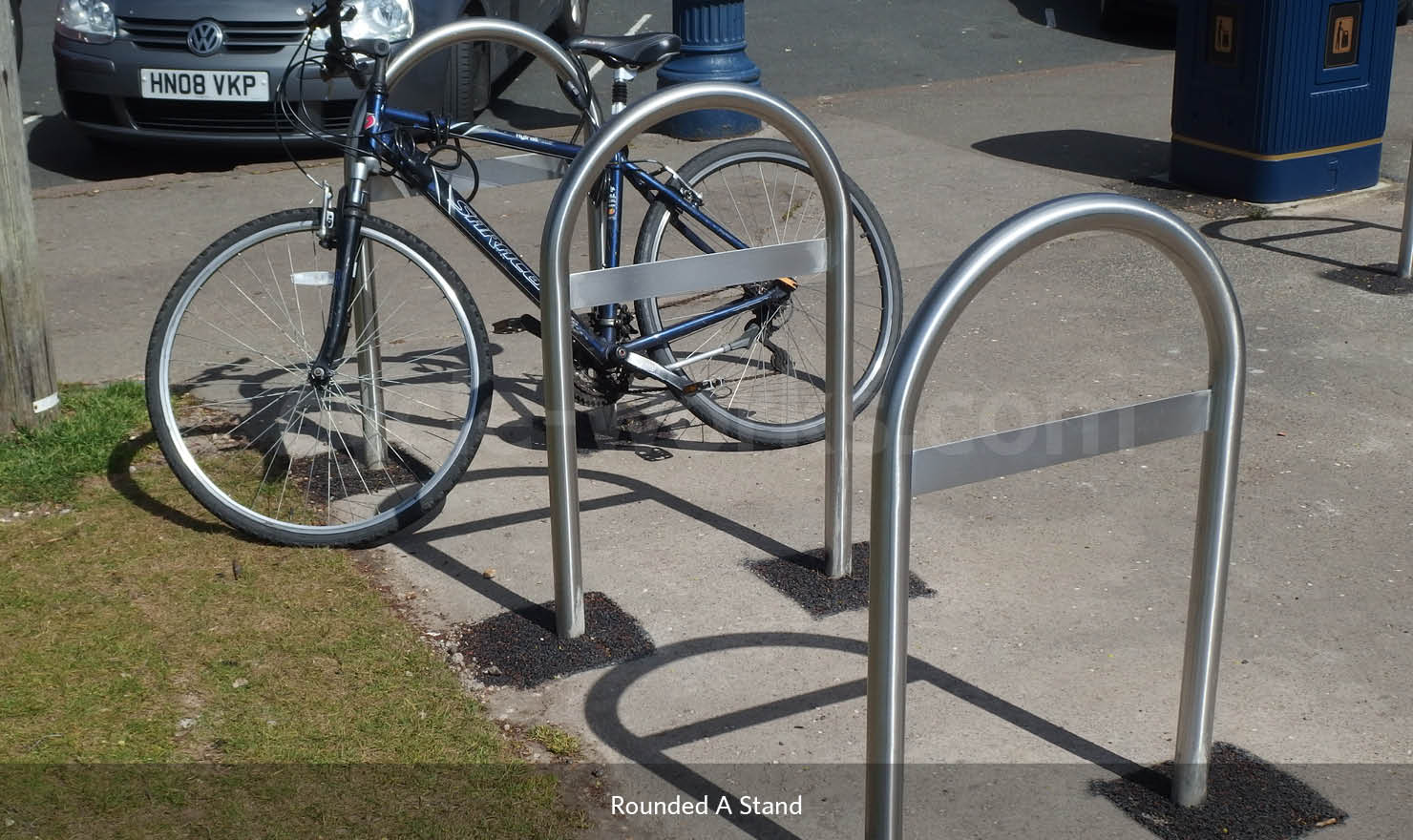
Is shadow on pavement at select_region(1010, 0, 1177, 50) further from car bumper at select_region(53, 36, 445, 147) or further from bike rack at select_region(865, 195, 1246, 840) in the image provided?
bike rack at select_region(865, 195, 1246, 840)

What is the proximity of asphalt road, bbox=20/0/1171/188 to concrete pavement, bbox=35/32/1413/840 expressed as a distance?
8.99ft

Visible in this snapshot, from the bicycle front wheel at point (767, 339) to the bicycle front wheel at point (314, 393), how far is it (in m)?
0.72

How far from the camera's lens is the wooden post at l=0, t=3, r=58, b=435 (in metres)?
4.46

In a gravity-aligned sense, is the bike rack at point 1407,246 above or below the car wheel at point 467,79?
below

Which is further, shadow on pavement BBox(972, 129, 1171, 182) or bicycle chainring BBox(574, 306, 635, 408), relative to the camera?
shadow on pavement BBox(972, 129, 1171, 182)

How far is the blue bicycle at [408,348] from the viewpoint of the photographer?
12.9 ft

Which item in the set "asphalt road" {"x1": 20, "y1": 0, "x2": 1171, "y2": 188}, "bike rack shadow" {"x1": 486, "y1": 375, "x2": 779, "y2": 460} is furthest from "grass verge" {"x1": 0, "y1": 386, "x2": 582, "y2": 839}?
"asphalt road" {"x1": 20, "y1": 0, "x2": 1171, "y2": 188}

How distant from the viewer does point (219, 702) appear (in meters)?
3.31

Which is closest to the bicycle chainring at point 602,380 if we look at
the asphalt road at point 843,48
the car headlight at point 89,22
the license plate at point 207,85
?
the license plate at point 207,85

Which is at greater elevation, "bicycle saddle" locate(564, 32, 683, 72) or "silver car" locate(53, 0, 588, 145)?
"bicycle saddle" locate(564, 32, 683, 72)

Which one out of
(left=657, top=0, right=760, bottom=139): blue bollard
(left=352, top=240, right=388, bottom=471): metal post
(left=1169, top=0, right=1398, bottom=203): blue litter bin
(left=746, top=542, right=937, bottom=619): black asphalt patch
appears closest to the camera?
(left=746, top=542, right=937, bottom=619): black asphalt patch

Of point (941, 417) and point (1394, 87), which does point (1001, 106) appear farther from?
point (941, 417)

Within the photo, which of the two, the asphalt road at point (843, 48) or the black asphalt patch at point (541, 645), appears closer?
the black asphalt patch at point (541, 645)

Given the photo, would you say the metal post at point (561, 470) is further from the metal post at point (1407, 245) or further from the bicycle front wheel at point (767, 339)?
the metal post at point (1407, 245)
